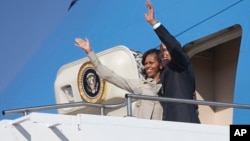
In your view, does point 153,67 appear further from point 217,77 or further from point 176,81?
point 217,77

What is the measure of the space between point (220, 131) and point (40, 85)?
6.87 m

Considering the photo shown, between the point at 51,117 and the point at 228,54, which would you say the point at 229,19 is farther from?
the point at 51,117

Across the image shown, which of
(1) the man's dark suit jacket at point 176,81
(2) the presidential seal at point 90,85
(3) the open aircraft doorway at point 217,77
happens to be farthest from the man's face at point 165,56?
(3) the open aircraft doorway at point 217,77

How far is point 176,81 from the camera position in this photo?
5.32m

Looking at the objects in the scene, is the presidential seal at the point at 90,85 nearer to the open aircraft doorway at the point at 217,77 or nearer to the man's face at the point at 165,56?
the man's face at the point at 165,56

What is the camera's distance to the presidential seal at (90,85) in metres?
7.07

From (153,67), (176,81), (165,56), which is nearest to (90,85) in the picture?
(153,67)

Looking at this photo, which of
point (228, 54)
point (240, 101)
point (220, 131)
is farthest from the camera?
point (228, 54)

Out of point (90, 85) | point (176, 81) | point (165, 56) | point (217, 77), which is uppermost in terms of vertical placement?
point (217, 77)

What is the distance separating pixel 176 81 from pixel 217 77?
356 cm

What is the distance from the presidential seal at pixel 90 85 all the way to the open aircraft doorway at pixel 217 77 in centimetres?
176

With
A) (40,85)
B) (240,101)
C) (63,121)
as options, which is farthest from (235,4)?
(40,85)

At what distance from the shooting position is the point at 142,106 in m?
5.52

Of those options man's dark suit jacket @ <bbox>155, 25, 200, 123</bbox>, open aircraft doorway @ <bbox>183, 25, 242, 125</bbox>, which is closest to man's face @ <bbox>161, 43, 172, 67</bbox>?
man's dark suit jacket @ <bbox>155, 25, 200, 123</bbox>
